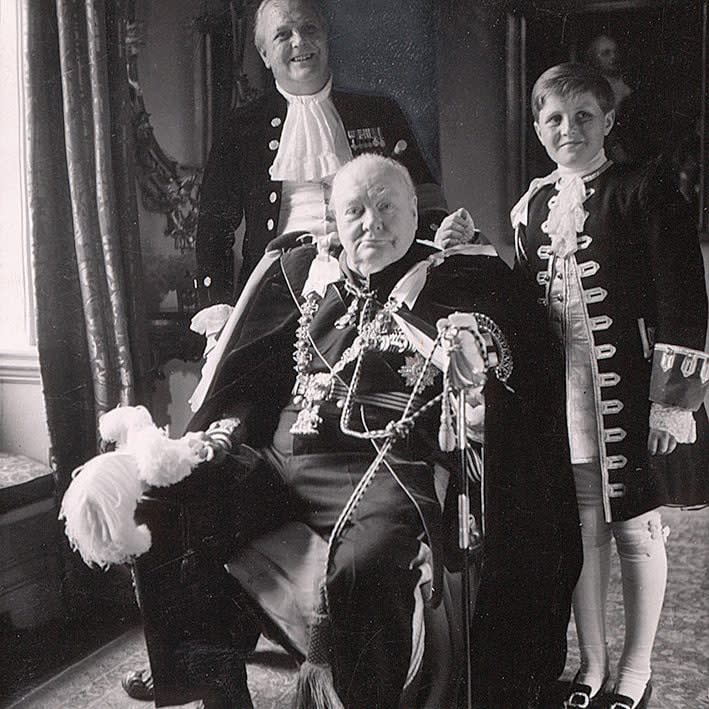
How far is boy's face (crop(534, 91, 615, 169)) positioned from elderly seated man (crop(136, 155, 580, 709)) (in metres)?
0.25

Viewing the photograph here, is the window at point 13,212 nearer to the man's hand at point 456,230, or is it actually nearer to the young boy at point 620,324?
the man's hand at point 456,230

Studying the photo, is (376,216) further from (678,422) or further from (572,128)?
(678,422)

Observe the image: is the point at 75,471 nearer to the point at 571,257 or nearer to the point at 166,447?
the point at 166,447

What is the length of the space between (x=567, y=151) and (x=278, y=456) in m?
0.88

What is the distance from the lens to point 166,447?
6.35ft

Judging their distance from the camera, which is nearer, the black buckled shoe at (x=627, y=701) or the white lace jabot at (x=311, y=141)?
the black buckled shoe at (x=627, y=701)

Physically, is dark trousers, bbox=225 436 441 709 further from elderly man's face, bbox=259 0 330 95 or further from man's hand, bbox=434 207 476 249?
elderly man's face, bbox=259 0 330 95

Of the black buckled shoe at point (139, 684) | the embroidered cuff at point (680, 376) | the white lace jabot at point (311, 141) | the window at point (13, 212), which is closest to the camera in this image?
the embroidered cuff at point (680, 376)

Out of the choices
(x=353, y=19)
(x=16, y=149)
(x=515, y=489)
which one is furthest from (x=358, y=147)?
(x=16, y=149)

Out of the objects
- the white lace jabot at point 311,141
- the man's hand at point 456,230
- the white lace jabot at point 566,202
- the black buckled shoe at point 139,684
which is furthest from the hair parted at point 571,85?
the black buckled shoe at point 139,684

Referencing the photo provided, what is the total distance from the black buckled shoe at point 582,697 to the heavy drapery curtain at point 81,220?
118cm

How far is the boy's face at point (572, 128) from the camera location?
67.4 inches

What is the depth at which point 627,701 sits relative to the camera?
70.7 inches

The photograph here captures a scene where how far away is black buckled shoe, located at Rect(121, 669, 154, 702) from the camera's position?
2105mm
